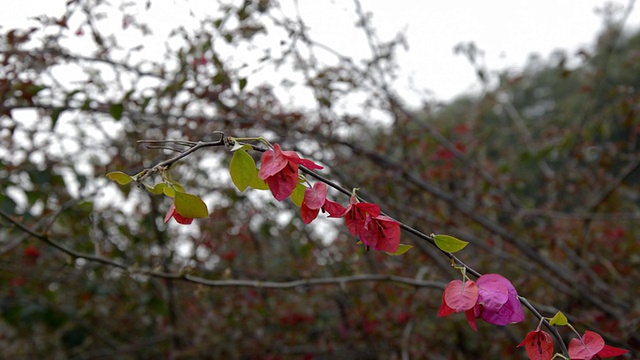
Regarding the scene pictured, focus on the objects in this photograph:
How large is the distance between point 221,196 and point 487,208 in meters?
1.42

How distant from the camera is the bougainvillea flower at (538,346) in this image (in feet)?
2.26

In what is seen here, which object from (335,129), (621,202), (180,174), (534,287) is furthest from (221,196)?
(621,202)

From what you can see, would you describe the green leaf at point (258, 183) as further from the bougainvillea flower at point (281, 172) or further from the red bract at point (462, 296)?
the red bract at point (462, 296)

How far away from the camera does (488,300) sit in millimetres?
653

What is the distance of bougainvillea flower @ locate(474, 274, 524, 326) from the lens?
648mm

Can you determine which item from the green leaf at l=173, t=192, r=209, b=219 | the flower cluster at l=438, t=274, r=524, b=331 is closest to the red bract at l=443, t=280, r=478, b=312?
the flower cluster at l=438, t=274, r=524, b=331

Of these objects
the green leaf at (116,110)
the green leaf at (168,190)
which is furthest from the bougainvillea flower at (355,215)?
the green leaf at (116,110)

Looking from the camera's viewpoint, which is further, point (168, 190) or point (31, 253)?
point (31, 253)

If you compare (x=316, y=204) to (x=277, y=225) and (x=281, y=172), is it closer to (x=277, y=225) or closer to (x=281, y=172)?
(x=281, y=172)

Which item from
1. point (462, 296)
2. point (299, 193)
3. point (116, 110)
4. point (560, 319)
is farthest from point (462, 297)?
point (116, 110)

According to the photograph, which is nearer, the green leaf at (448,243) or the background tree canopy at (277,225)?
the green leaf at (448,243)

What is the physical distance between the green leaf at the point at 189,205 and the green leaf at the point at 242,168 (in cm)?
6

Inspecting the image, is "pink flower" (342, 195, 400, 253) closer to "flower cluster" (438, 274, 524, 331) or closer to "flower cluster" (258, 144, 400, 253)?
"flower cluster" (258, 144, 400, 253)

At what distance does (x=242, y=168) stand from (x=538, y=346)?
468 mm
